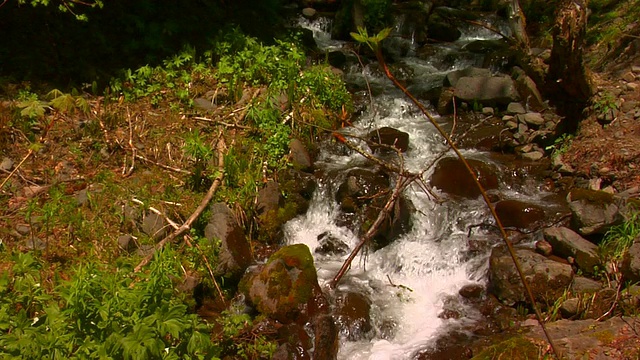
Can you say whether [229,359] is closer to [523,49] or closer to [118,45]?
[118,45]

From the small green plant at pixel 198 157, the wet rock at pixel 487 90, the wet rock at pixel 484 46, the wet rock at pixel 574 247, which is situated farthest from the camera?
the wet rock at pixel 484 46

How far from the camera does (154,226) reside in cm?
582

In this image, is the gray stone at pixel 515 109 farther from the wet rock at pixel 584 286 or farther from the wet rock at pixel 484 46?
the wet rock at pixel 584 286

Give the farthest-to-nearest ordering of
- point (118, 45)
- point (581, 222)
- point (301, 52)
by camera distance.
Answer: point (301, 52), point (118, 45), point (581, 222)

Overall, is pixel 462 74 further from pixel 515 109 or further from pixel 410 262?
pixel 410 262

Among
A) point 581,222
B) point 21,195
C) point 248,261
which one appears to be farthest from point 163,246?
point 581,222

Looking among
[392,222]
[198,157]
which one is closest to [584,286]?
[392,222]

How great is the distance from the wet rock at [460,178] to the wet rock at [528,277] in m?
1.20

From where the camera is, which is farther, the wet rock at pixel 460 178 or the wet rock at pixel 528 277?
the wet rock at pixel 460 178

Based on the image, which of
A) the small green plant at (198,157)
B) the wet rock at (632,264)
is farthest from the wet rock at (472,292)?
the small green plant at (198,157)

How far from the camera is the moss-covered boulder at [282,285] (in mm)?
5520

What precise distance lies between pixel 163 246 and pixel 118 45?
11.9 feet

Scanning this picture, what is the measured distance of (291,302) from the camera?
5.55m

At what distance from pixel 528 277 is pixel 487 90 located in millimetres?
4046
